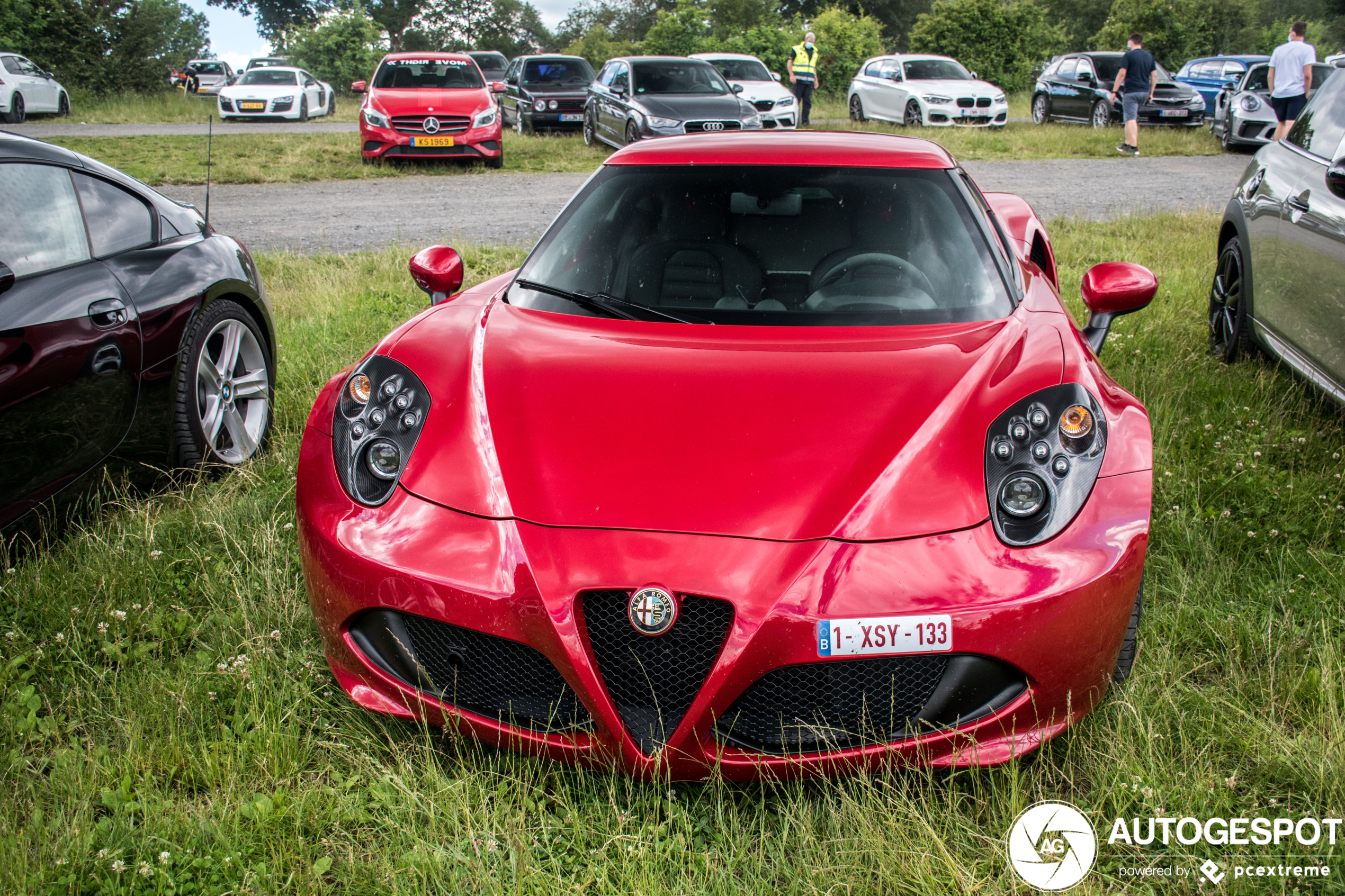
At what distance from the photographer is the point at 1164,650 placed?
2609 mm

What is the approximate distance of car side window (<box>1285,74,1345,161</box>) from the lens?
14.9ft

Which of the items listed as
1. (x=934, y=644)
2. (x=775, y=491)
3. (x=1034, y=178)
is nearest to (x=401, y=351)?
Result: (x=775, y=491)

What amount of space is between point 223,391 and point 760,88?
48.6ft

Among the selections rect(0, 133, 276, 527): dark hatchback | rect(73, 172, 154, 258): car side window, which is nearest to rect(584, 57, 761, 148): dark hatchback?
rect(0, 133, 276, 527): dark hatchback

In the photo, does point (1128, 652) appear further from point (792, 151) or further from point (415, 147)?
point (415, 147)

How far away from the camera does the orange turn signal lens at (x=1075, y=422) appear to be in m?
2.33

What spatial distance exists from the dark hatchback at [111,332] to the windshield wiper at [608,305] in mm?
1398

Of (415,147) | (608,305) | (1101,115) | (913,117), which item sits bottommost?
(608,305)

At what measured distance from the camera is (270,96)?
77.7 ft

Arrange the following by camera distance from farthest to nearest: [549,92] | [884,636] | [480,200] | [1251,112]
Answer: [549,92] → [1251,112] → [480,200] → [884,636]

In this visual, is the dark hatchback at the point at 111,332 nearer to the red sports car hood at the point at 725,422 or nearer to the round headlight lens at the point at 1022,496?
the red sports car hood at the point at 725,422

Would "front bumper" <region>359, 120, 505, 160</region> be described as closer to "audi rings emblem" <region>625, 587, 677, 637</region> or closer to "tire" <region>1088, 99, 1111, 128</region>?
"tire" <region>1088, 99, 1111, 128</region>

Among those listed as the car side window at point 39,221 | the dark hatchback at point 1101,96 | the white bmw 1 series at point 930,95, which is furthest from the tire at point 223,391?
the dark hatchback at point 1101,96

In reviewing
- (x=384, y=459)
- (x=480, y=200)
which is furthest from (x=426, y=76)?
(x=384, y=459)
